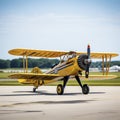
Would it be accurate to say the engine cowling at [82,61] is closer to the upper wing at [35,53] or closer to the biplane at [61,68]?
the biplane at [61,68]

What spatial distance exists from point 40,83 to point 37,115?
43.5 ft

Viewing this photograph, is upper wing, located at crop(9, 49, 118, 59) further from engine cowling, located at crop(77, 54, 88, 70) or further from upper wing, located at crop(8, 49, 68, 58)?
engine cowling, located at crop(77, 54, 88, 70)

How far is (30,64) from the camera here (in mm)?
186875

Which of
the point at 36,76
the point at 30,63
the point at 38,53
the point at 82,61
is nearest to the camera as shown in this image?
the point at 82,61

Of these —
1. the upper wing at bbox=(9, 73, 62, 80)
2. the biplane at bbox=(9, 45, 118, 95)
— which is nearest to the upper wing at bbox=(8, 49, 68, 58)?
the biplane at bbox=(9, 45, 118, 95)

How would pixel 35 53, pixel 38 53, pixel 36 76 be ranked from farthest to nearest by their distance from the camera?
pixel 38 53 < pixel 35 53 < pixel 36 76

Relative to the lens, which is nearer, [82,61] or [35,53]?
[82,61]

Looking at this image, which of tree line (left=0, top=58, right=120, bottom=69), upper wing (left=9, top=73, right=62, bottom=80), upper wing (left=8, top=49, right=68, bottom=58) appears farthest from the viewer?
tree line (left=0, top=58, right=120, bottom=69)

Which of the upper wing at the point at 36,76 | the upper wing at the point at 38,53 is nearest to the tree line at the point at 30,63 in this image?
the upper wing at the point at 38,53

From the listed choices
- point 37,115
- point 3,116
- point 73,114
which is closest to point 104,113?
→ point 73,114

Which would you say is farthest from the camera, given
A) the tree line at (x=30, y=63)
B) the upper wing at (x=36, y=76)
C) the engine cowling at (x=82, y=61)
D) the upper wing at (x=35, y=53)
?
the tree line at (x=30, y=63)

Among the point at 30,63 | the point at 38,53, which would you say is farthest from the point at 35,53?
the point at 30,63

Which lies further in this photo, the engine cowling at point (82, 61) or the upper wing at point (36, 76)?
the upper wing at point (36, 76)

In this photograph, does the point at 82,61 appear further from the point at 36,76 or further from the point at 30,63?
the point at 30,63
